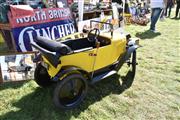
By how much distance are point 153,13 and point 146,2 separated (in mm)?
3960

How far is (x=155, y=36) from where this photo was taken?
713 centimetres

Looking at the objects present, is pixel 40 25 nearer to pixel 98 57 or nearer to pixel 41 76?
pixel 41 76

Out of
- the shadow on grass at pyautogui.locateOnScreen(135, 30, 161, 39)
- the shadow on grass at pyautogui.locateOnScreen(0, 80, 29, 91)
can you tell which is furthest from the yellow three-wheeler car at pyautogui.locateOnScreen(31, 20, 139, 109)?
the shadow on grass at pyautogui.locateOnScreen(135, 30, 161, 39)

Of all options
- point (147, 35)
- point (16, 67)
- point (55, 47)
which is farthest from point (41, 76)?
point (147, 35)

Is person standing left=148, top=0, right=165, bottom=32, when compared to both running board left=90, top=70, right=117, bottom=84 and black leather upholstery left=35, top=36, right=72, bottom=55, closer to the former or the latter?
running board left=90, top=70, right=117, bottom=84

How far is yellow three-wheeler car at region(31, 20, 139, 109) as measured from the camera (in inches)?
Answer: 117

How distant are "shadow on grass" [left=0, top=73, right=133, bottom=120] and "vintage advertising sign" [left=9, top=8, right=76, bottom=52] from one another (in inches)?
49.6

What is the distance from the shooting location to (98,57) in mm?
3486

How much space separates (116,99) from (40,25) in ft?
7.54

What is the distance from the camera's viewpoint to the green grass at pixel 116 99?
3.17m

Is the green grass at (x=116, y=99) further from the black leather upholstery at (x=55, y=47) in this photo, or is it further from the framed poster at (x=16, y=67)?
the black leather upholstery at (x=55, y=47)

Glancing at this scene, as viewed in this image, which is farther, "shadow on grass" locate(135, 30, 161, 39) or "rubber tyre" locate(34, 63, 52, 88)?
"shadow on grass" locate(135, 30, 161, 39)

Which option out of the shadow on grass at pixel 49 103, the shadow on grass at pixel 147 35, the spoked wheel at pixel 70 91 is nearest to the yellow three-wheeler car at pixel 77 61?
the spoked wheel at pixel 70 91

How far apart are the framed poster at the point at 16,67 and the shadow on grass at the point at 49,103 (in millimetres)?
412
